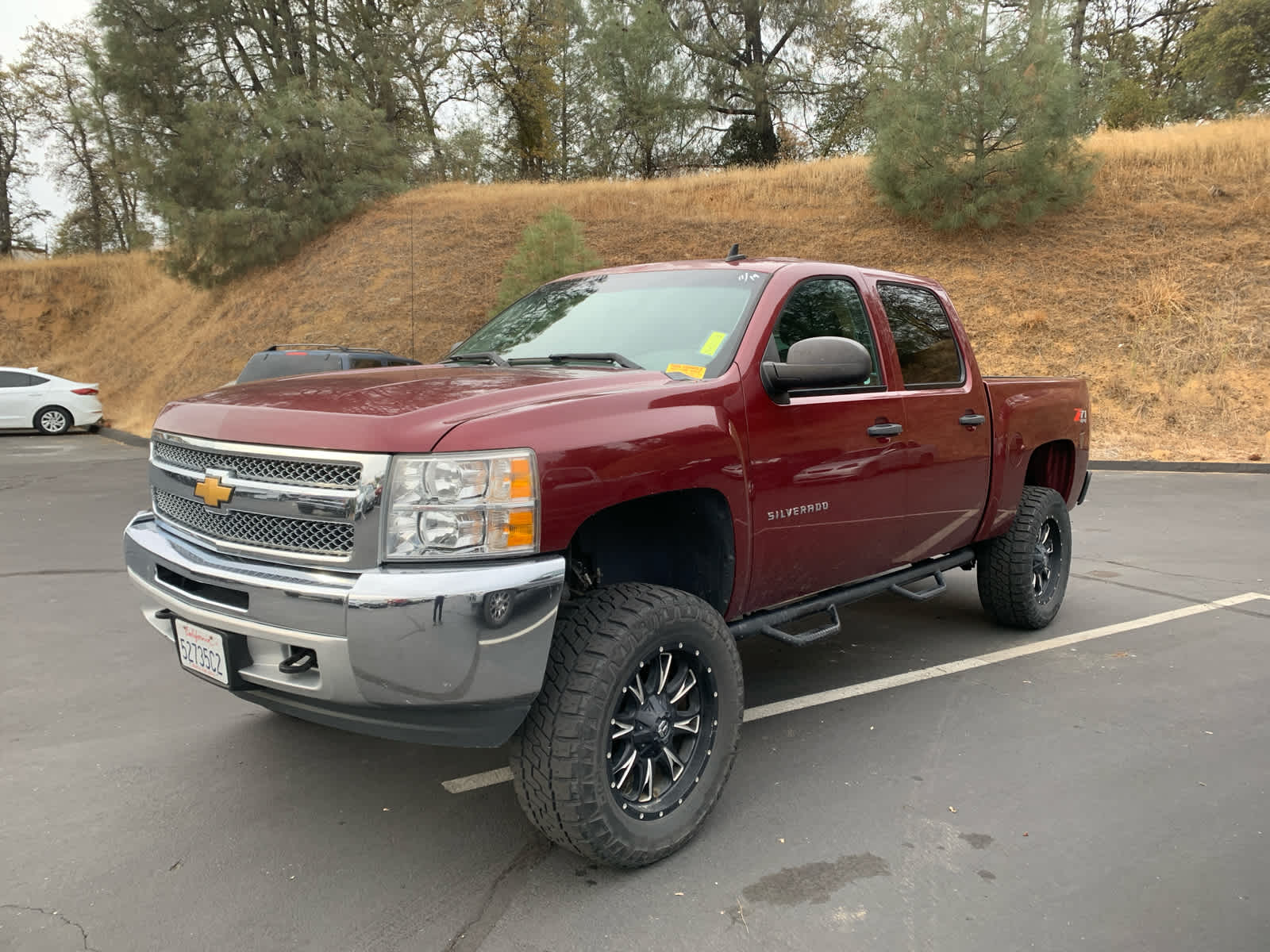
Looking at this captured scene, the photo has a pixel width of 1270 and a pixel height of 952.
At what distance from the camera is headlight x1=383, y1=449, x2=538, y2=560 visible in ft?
7.98

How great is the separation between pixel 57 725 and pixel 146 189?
2264 cm

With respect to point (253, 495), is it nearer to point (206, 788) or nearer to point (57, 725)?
point (206, 788)

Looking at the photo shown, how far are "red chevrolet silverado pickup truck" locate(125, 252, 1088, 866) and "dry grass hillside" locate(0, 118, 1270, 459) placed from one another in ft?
43.3

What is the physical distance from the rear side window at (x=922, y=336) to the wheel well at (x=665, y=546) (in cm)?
152

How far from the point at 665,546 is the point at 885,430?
1192 millimetres

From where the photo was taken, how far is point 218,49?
2605 centimetres

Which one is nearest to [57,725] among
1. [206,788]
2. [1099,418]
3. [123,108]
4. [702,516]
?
[206,788]

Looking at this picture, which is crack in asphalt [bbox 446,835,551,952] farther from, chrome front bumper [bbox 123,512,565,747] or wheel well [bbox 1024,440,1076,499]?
wheel well [bbox 1024,440,1076,499]

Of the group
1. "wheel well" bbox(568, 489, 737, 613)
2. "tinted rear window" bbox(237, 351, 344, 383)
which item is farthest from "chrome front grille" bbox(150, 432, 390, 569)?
"tinted rear window" bbox(237, 351, 344, 383)

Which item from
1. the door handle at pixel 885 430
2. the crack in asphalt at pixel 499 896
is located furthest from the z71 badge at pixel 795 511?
the crack in asphalt at pixel 499 896

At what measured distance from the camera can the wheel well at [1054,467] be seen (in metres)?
5.52

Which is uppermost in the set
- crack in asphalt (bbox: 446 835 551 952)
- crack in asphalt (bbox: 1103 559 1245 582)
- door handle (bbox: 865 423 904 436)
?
door handle (bbox: 865 423 904 436)

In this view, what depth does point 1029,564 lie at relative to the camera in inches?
200

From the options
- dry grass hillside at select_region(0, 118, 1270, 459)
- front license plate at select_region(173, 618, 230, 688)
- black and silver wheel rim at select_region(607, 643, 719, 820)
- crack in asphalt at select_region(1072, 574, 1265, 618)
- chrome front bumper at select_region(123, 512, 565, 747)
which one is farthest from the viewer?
dry grass hillside at select_region(0, 118, 1270, 459)
